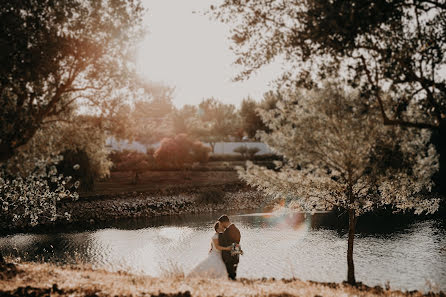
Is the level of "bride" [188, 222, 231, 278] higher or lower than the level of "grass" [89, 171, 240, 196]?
higher

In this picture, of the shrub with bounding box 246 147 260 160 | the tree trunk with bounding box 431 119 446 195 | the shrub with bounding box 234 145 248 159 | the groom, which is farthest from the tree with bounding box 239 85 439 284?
the shrub with bounding box 234 145 248 159

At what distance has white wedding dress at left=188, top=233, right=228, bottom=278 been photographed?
1220cm

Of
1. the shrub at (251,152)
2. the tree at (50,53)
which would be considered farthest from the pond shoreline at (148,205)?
the tree at (50,53)

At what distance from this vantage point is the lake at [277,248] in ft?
60.3

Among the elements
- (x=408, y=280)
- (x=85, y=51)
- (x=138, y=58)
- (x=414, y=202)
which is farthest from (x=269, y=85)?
(x=408, y=280)

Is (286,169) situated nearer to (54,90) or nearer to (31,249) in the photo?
(54,90)

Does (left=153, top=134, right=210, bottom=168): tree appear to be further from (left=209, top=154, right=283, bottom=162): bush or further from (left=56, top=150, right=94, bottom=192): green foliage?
(left=209, top=154, right=283, bottom=162): bush

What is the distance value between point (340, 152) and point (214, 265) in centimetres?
562

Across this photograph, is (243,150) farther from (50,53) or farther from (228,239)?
(50,53)

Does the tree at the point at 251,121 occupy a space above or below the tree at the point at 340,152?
above

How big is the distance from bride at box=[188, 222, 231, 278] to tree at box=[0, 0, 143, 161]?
20.6 ft

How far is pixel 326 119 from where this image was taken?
41.9ft

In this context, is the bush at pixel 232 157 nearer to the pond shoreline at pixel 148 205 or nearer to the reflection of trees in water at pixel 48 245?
the pond shoreline at pixel 148 205

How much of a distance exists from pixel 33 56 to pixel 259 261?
15628 mm
